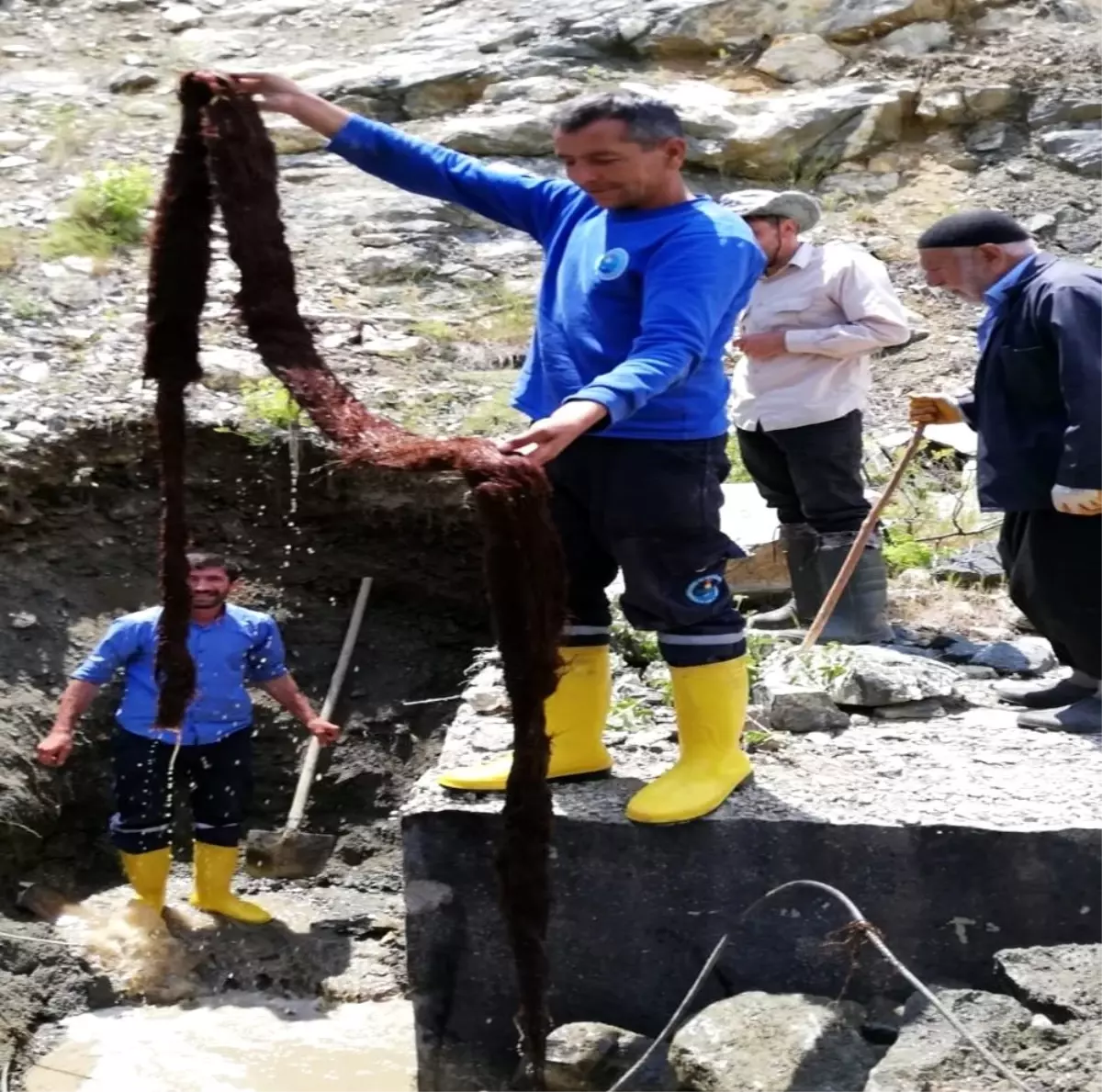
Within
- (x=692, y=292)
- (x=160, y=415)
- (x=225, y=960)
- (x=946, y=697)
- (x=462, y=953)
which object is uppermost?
(x=692, y=292)

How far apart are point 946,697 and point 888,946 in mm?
951

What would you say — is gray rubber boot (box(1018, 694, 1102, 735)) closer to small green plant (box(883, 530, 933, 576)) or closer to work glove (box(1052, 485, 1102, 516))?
work glove (box(1052, 485, 1102, 516))

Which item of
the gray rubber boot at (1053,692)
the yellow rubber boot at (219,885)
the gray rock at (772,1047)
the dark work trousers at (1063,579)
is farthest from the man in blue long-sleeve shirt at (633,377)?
the yellow rubber boot at (219,885)

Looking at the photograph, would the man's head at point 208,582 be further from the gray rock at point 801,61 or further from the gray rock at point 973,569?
the gray rock at point 801,61

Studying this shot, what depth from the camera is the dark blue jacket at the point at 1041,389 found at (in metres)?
3.40

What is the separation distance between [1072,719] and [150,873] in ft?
11.0

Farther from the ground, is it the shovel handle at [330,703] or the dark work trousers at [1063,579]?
the dark work trousers at [1063,579]

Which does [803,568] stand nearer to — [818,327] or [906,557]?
[818,327]

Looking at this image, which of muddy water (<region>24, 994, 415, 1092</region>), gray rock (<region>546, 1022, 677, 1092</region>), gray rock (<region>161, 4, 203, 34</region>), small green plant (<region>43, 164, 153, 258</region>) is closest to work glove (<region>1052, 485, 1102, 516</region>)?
gray rock (<region>546, 1022, 677, 1092</region>)

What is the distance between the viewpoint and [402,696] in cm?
639

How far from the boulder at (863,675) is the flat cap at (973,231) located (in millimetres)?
1256

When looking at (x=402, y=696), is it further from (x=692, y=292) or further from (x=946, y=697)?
(x=692, y=292)

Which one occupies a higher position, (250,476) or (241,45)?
(241,45)

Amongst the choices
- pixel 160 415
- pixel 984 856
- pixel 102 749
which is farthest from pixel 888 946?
pixel 102 749
